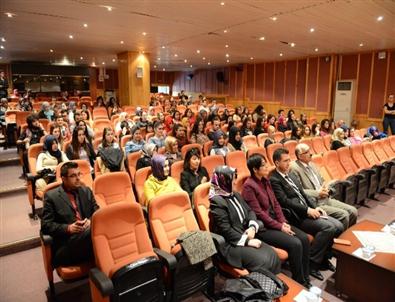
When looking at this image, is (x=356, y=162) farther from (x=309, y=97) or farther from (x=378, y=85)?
(x=309, y=97)

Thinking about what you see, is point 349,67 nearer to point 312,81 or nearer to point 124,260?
point 312,81

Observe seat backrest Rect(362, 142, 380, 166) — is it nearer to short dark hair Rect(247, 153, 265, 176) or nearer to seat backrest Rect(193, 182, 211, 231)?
short dark hair Rect(247, 153, 265, 176)

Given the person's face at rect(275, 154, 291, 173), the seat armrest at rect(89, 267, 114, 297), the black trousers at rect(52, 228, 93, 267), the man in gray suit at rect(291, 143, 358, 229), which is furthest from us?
the man in gray suit at rect(291, 143, 358, 229)

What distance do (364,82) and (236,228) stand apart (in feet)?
37.8

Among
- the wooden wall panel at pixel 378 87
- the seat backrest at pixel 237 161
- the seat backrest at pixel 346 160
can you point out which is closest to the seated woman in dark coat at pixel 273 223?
the seat backrest at pixel 237 161

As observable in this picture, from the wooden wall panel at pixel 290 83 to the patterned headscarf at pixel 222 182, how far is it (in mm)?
12776

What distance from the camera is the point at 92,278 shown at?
199 centimetres

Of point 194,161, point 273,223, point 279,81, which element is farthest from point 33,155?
point 279,81

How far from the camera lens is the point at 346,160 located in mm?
5254

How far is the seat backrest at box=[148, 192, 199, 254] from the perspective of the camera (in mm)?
2477

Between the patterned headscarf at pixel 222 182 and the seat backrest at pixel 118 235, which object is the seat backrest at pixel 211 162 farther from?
the seat backrest at pixel 118 235

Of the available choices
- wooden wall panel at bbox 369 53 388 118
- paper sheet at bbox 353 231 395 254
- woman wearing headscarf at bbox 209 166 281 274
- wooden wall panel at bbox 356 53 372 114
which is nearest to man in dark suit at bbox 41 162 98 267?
woman wearing headscarf at bbox 209 166 281 274

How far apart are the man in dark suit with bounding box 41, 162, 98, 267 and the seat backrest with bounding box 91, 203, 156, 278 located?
287 millimetres

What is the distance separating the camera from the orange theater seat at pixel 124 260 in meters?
1.93
